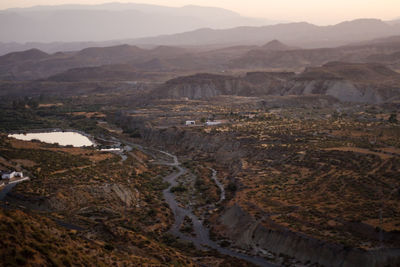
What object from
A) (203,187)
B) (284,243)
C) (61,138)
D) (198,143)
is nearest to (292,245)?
(284,243)

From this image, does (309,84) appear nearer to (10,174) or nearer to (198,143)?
(198,143)

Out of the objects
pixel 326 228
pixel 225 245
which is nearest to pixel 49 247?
pixel 225 245

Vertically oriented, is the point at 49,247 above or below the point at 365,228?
above

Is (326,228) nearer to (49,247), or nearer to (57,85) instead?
(49,247)

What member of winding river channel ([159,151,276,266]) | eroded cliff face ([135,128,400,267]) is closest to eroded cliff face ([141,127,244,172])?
winding river channel ([159,151,276,266])

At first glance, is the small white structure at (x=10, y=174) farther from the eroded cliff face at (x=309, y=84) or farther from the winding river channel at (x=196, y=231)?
the eroded cliff face at (x=309, y=84)
